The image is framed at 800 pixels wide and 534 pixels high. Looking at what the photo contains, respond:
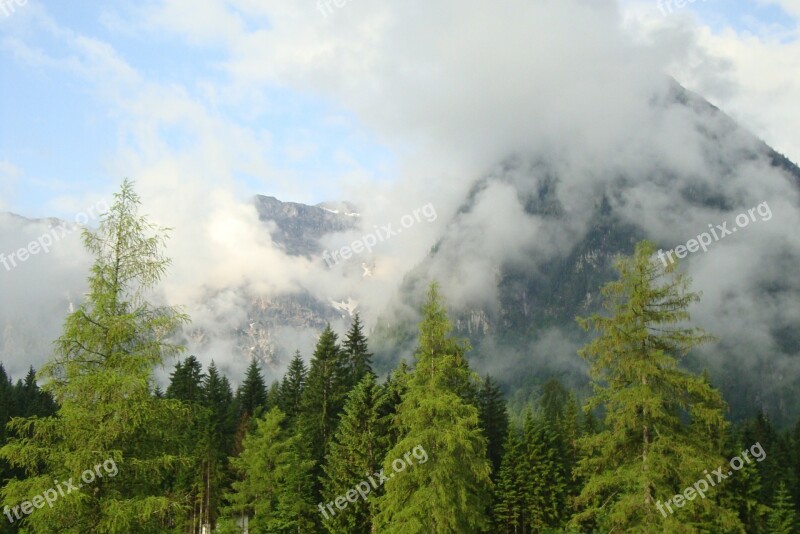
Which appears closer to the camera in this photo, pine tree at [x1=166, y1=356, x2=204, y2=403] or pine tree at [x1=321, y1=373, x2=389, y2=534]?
pine tree at [x1=321, y1=373, x2=389, y2=534]

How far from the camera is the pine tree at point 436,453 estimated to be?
25.2 m

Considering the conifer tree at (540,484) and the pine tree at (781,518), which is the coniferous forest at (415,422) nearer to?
the conifer tree at (540,484)

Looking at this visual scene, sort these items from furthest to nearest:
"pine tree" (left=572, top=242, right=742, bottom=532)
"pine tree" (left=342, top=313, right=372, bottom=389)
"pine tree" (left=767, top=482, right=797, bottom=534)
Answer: "pine tree" (left=342, top=313, right=372, bottom=389) < "pine tree" (left=767, top=482, right=797, bottom=534) < "pine tree" (left=572, top=242, right=742, bottom=532)

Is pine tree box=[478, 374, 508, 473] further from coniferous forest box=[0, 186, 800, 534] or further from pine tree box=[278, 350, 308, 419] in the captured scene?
coniferous forest box=[0, 186, 800, 534]

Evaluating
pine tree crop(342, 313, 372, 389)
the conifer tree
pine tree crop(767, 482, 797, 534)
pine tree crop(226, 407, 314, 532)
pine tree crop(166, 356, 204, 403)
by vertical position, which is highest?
pine tree crop(166, 356, 204, 403)

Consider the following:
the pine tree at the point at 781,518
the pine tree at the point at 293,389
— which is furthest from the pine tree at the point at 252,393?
the pine tree at the point at 781,518

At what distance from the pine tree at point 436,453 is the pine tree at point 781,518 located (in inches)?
1298

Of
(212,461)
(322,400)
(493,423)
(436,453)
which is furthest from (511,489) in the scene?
(436,453)

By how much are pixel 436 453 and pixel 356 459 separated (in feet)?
44.2

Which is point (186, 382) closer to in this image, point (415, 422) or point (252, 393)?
point (252, 393)

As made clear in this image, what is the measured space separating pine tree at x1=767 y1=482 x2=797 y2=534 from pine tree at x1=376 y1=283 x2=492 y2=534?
108 feet

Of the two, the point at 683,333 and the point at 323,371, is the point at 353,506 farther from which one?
the point at 683,333

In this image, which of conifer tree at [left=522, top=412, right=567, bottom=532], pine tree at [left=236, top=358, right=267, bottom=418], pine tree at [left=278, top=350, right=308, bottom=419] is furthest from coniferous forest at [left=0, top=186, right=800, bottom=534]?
pine tree at [left=236, top=358, right=267, bottom=418]

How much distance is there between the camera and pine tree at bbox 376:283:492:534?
25188 millimetres
